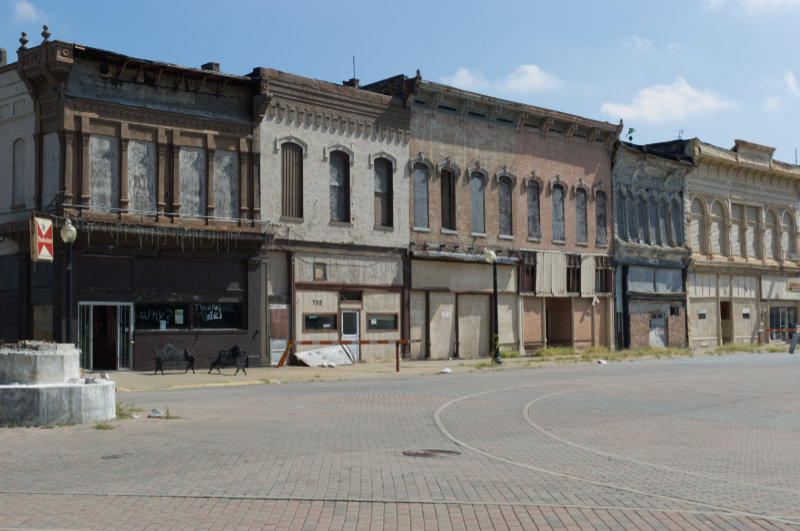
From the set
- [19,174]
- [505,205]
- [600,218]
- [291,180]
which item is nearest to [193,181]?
[291,180]

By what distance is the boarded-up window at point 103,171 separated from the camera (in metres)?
25.5

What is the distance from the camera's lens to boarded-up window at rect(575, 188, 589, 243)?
40.5 metres

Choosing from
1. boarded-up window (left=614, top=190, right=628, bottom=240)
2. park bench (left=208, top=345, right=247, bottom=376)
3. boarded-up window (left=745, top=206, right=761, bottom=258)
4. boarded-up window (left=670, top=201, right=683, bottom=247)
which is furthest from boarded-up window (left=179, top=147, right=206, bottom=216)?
boarded-up window (left=745, top=206, right=761, bottom=258)

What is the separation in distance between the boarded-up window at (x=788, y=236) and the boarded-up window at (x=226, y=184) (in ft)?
125

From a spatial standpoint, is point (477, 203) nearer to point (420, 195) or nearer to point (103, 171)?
point (420, 195)

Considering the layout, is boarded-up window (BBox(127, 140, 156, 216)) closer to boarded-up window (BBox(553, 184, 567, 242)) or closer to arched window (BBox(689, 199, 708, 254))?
boarded-up window (BBox(553, 184, 567, 242))

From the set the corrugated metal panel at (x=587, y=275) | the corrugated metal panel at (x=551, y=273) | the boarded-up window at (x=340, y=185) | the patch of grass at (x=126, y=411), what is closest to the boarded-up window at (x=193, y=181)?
the boarded-up window at (x=340, y=185)

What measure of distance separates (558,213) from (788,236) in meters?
22.7

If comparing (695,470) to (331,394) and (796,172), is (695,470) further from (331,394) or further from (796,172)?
(796,172)

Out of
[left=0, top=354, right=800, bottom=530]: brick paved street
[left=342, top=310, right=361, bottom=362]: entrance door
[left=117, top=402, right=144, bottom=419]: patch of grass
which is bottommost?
[left=0, top=354, right=800, bottom=530]: brick paved street

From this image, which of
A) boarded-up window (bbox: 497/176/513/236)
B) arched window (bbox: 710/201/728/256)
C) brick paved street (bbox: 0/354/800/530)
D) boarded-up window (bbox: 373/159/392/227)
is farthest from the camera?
arched window (bbox: 710/201/728/256)

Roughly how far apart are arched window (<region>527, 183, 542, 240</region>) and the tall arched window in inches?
315

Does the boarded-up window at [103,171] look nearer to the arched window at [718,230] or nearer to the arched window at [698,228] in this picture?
the arched window at [698,228]

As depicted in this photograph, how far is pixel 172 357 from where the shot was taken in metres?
25.4
